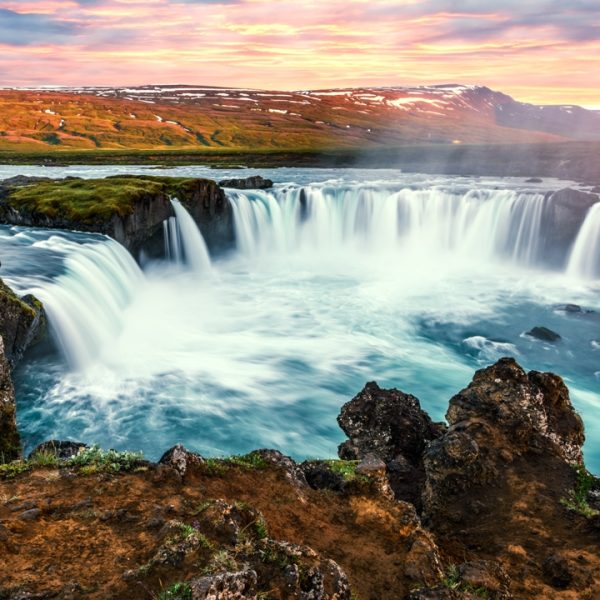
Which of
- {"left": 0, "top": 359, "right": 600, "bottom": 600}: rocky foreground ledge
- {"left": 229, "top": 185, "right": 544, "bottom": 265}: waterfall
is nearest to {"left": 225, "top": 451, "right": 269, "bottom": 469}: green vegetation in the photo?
{"left": 0, "top": 359, "right": 600, "bottom": 600}: rocky foreground ledge

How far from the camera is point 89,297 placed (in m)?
25.4

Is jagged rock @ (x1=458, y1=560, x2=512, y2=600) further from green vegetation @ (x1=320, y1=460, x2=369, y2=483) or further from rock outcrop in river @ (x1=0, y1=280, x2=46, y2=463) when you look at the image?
rock outcrop in river @ (x1=0, y1=280, x2=46, y2=463)

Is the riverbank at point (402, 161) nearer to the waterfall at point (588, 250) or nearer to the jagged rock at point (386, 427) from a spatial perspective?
the waterfall at point (588, 250)

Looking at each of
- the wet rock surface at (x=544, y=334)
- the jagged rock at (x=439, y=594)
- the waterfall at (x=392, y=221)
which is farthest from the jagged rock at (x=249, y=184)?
the jagged rock at (x=439, y=594)

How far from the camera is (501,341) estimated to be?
30.3 meters

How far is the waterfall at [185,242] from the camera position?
41344 mm

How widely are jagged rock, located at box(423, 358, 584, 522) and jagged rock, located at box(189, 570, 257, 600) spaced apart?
4876 mm

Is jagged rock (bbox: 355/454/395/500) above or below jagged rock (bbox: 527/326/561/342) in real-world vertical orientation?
above

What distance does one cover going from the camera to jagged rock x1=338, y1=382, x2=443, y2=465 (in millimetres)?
12961

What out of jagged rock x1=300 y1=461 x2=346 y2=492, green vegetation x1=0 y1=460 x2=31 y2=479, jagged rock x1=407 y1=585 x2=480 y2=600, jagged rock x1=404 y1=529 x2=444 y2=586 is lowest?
jagged rock x1=300 y1=461 x2=346 y2=492

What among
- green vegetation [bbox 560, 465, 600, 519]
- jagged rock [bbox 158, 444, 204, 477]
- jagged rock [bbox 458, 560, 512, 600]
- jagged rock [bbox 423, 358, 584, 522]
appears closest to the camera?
jagged rock [bbox 458, 560, 512, 600]

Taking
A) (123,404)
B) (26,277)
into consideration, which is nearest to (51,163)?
(26,277)

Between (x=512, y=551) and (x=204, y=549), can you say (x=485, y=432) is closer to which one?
(x=512, y=551)

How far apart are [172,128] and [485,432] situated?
197450 mm
